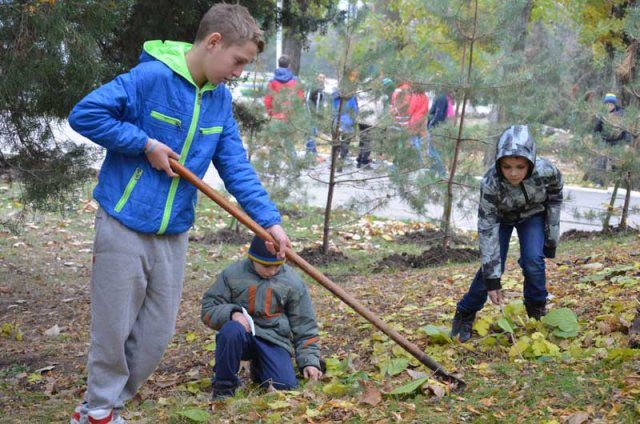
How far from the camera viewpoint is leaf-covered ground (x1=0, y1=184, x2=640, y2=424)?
12.6ft

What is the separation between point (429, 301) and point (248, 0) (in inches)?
140

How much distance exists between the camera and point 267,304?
186 inches

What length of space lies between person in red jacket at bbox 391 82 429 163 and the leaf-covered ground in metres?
1.76

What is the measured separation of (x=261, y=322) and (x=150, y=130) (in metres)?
1.60

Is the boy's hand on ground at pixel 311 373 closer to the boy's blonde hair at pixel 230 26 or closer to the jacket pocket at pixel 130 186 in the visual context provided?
the jacket pocket at pixel 130 186

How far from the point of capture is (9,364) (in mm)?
5656

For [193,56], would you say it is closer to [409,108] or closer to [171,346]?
[171,346]

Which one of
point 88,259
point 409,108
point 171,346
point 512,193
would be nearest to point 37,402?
point 171,346

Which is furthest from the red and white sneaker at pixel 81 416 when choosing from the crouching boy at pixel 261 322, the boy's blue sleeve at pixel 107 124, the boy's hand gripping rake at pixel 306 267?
the boy's blue sleeve at pixel 107 124

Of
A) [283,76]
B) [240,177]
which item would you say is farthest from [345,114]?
[240,177]

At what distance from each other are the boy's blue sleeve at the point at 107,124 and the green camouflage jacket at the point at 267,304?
1.45m

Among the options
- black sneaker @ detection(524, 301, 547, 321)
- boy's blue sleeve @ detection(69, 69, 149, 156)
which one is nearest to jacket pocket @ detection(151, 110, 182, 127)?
boy's blue sleeve @ detection(69, 69, 149, 156)

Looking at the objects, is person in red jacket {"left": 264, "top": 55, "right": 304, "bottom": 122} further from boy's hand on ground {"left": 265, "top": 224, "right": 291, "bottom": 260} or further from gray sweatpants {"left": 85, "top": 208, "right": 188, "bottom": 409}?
gray sweatpants {"left": 85, "top": 208, "right": 188, "bottom": 409}

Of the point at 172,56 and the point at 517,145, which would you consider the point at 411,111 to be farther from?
the point at 172,56
